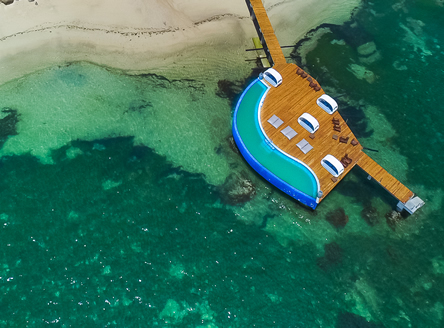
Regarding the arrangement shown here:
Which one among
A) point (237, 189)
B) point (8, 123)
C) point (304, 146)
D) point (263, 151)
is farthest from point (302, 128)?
point (8, 123)

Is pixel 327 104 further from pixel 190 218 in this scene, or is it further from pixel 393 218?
pixel 190 218

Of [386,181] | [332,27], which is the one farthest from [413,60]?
[386,181]

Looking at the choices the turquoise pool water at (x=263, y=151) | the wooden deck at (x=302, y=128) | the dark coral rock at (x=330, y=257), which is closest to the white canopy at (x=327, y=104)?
the wooden deck at (x=302, y=128)

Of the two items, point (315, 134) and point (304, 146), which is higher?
point (304, 146)

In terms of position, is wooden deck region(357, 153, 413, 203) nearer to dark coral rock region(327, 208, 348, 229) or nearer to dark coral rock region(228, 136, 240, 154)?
dark coral rock region(327, 208, 348, 229)

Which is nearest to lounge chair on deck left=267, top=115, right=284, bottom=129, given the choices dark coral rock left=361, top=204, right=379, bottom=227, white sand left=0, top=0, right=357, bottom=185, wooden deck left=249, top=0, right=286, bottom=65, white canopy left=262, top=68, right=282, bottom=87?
white canopy left=262, top=68, right=282, bottom=87

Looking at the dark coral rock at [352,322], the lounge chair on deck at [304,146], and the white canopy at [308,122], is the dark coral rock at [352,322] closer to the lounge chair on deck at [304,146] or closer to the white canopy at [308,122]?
the lounge chair on deck at [304,146]

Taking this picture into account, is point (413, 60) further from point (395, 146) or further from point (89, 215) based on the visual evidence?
point (89, 215)
